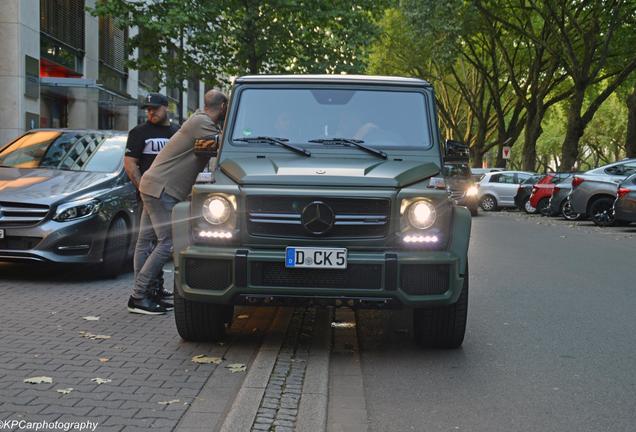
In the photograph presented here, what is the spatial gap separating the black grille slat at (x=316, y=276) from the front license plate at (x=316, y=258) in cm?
5

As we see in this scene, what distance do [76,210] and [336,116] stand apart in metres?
3.57

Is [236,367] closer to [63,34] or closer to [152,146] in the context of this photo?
[152,146]

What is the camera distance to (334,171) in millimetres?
5723

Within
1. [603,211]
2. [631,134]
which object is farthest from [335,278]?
[631,134]

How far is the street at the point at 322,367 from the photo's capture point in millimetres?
4391

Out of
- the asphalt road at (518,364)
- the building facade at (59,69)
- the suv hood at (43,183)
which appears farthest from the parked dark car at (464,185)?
the suv hood at (43,183)

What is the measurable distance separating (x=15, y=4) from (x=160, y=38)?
19.4 feet

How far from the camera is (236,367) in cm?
537

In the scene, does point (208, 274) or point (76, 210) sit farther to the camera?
point (76, 210)

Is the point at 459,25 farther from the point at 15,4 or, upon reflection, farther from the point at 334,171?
the point at 334,171

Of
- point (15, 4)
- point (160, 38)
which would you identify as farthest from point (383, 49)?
point (15, 4)

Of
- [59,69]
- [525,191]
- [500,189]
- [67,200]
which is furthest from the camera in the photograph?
[500,189]

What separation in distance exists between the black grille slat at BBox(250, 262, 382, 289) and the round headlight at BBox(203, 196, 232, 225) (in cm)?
40

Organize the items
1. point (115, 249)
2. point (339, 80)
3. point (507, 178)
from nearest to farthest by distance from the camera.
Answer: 1. point (339, 80)
2. point (115, 249)
3. point (507, 178)
